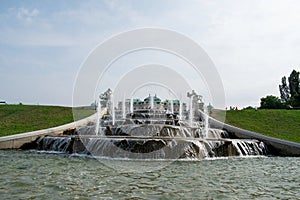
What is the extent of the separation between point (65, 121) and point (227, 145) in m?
12.6

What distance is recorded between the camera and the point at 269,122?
21969 millimetres

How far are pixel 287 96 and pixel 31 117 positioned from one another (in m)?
52.3

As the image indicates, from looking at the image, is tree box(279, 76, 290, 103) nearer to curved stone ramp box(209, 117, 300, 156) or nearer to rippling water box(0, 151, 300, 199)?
curved stone ramp box(209, 117, 300, 156)

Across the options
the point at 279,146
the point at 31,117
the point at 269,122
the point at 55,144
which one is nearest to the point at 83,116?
the point at 31,117

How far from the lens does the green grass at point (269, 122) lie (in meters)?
18.1

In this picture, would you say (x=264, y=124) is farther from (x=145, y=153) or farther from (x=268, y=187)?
(x=268, y=187)

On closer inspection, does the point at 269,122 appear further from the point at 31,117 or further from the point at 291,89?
the point at 291,89

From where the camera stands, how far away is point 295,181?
7227 mm

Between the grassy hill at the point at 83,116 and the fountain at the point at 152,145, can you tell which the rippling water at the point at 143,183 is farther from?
the grassy hill at the point at 83,116

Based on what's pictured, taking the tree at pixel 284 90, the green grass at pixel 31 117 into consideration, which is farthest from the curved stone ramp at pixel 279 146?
the tree at pixel 284 90

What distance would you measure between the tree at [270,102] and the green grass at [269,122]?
19163 millimetres

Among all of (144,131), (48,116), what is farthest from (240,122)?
(48,116)

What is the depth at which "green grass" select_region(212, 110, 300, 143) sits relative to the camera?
1812 cm

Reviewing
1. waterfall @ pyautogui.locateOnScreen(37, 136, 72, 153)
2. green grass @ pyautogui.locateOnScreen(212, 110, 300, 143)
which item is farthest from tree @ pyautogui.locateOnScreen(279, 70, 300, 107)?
waterfall @ pyautogui.locateOnScreen(37, 136, 72, 153)
